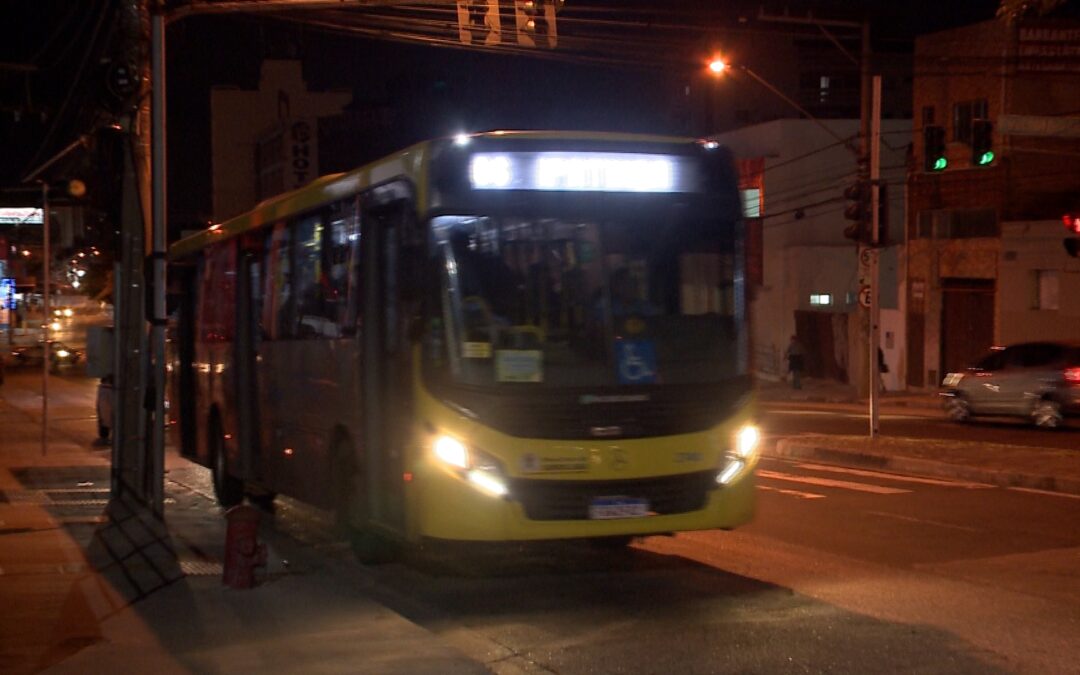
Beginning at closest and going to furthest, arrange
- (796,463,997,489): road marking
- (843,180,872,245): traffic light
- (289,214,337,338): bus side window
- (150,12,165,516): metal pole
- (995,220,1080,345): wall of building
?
(289,214,337,338): bus side window
(150,12,165,516): metal pole
(796,463,997,489): road marking
(843,180,872,245): traffic light
(995,220,1080,345): wall of building

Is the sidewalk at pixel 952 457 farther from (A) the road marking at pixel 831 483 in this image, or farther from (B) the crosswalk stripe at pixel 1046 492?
(A) the road marking at pixel 831 483

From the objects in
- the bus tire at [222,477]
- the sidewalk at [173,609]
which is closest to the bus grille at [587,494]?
the sidewalk at [173,609]

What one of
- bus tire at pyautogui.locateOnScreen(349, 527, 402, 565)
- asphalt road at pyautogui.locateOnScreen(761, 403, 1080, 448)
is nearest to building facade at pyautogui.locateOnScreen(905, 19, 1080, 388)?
asphalt road at pyautogui.locateOnScreen(761, 403, 1080, 448)

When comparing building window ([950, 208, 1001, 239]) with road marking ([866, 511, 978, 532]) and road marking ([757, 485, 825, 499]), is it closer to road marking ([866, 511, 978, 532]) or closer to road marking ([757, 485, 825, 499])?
road marking ([757, 485, 825, 499])

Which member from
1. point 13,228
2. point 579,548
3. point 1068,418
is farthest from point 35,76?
point 13,228

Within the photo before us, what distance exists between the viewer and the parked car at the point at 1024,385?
25.5 m

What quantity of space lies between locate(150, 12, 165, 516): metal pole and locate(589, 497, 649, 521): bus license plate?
515 cm

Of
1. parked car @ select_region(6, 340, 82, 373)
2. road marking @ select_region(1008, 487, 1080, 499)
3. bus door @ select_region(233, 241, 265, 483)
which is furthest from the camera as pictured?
parked car @ select_region(6, 340, 82, 373)

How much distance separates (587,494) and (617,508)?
0.26m

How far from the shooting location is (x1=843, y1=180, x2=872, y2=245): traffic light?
22.1 metres

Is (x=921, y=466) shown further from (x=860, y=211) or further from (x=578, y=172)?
(x=578, y=172)

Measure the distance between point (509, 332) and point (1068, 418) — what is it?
63.3 feet

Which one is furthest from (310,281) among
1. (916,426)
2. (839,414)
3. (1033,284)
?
(1033,284)

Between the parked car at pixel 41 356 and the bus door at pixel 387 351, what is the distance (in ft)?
198
